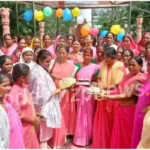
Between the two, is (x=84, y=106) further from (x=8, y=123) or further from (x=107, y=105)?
(x=8, y=123)

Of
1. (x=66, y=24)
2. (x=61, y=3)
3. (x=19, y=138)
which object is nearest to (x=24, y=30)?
(x=61, y=3)

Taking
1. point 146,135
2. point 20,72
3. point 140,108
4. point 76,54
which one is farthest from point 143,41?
point 146,135

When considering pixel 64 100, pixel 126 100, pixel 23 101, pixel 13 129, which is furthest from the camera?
pixel 64 100

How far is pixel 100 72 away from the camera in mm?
3422

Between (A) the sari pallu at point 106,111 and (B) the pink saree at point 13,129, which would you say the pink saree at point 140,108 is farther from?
(B) the pink saree at point 13,129

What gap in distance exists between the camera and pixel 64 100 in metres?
3.75

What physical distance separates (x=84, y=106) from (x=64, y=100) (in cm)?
29


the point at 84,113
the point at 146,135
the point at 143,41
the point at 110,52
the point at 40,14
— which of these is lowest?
the point at 84,113

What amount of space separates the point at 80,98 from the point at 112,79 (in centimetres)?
58

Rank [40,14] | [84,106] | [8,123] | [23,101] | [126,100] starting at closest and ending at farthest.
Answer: [8,123] < [23,101] < [126,100] < [84,106] < [40,14]

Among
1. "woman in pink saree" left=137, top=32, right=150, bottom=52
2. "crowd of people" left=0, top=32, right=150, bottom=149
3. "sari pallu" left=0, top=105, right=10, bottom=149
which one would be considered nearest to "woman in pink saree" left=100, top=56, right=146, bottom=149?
"crowd of people" left=0, top=32, right=150, bottom=149

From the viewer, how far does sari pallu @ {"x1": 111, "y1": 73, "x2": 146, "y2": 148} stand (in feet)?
9.37

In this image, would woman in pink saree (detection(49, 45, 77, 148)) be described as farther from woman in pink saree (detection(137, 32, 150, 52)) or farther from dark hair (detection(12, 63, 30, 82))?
woman in pink saree (detection(137, 32, 150, 52))

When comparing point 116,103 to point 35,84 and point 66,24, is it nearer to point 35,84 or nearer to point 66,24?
point 35,84
